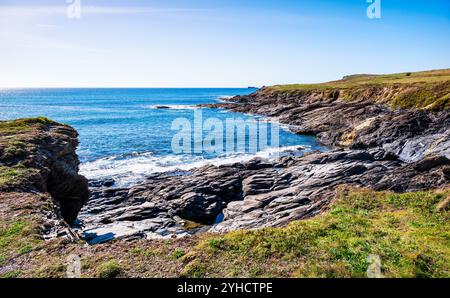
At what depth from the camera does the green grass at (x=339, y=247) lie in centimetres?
1294

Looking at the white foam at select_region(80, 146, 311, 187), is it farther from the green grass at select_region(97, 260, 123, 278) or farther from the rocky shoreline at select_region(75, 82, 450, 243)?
the green grass at select_region(97, 260, 123, 278)

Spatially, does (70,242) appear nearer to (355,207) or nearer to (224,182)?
(355,207)

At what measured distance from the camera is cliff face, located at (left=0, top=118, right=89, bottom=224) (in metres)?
23.3

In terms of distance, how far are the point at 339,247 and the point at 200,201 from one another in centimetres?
1834

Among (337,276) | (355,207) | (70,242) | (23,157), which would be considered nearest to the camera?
(337,276)

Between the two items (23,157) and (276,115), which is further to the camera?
(276,115)

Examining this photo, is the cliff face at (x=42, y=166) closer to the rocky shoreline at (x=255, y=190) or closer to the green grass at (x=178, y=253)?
the rocky shoreline at (x=255, y=190)

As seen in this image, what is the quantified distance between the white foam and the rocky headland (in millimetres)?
3371

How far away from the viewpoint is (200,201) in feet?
102

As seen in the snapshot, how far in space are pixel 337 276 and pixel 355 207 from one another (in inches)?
376

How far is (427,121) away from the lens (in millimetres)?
55531

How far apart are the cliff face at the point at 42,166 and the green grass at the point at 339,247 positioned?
13598 millimetres

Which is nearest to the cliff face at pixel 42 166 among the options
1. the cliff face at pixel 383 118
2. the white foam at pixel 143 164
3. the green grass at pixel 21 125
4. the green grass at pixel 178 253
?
the green grass at pixel 21 125
